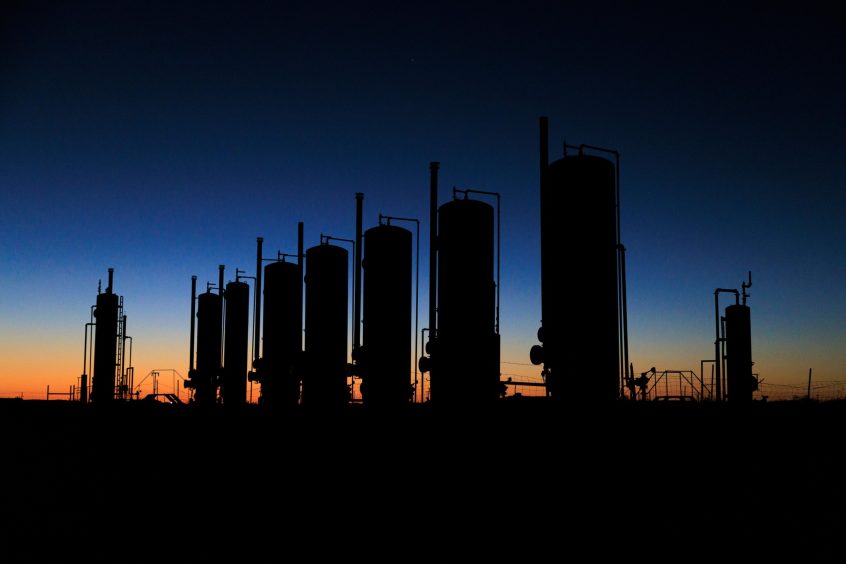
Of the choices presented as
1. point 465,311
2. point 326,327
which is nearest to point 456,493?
point 465,311

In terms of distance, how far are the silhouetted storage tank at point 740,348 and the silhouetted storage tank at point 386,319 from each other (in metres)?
14.9

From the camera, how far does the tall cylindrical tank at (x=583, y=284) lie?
13469mm

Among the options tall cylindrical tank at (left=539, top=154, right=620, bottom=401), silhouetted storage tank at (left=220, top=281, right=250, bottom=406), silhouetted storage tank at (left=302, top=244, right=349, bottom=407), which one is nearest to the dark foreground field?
tall cylindrical tank at (left=539, top=154, right=620, bottom=401)

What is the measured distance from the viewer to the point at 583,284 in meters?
13.5

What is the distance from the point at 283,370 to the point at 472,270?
12.1 m

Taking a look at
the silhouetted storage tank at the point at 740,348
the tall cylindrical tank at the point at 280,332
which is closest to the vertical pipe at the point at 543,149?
the tall cylindrical tank at the point at 280,332

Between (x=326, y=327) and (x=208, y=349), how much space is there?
13139mm

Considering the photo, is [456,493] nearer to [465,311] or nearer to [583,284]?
[583,284]

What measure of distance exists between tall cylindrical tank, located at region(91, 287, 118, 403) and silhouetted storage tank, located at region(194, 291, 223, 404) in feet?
12.4

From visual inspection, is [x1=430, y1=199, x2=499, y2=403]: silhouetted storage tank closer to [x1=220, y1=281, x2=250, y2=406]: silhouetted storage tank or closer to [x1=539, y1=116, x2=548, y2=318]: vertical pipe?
[x1=539, y1=116, x2=548, y2=318]: vertical pipe

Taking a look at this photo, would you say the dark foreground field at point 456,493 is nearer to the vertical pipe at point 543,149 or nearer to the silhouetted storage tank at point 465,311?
the silhouetted storage tank at point 465,311

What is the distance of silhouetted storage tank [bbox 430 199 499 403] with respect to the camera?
16562 millimetres

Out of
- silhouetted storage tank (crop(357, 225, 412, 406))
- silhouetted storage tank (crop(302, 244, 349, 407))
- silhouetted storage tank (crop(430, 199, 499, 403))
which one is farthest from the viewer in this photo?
silhouetted storage tank (crop(302, 244, 349, 407))

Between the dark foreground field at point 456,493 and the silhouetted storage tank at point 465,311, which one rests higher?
the silhouetted storage tank at point 465,311
